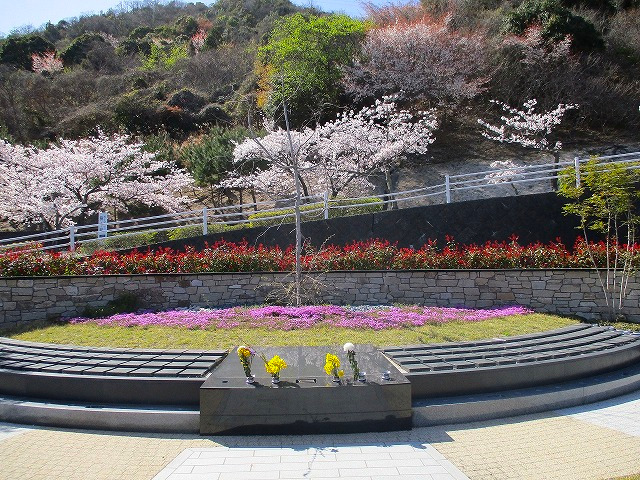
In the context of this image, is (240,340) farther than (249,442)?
Yes

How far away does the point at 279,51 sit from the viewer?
23641 mm

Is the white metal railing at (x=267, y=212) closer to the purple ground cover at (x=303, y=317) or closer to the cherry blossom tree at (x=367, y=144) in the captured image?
the cherry blossom tree at (x=367, y=144)

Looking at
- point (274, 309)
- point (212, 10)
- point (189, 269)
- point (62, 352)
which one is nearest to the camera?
point (62, 352)

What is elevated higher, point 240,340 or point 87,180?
point 87,180

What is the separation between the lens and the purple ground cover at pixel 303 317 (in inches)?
334

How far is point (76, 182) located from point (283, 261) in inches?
369

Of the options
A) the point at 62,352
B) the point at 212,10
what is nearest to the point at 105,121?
the point at 62,352

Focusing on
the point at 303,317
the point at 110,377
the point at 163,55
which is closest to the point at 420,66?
the point at 303,317

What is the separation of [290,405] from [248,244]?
318 inches

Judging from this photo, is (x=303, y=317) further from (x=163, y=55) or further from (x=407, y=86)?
(x=163, y=55)

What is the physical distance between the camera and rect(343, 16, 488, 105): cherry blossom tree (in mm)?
21703

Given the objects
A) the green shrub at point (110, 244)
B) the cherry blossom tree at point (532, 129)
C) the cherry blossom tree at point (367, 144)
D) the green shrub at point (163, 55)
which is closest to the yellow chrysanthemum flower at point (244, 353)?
the green shrub at point (110, 244)

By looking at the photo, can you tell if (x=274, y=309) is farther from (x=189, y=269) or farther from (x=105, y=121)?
(x=105, y=121)

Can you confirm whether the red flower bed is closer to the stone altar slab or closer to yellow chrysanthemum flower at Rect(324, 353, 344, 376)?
yellow chrysanthemum flower at Rect(324, 353, 344, 376)
